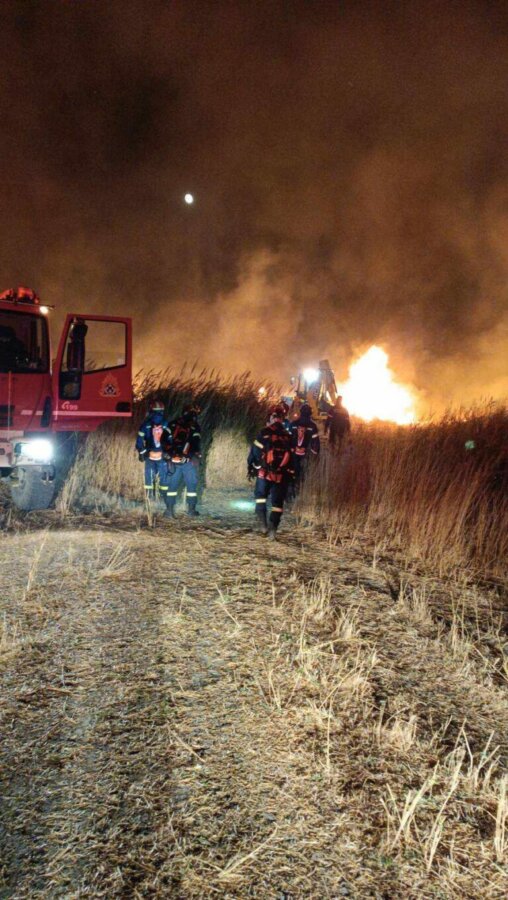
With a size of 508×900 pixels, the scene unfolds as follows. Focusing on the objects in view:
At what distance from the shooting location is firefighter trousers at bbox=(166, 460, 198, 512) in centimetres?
747

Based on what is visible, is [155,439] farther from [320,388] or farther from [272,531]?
[320,388]

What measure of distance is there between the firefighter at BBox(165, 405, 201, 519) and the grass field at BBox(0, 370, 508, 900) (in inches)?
64.6

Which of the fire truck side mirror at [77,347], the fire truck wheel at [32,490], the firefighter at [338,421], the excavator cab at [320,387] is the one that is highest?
the excavator cab at [320,387]

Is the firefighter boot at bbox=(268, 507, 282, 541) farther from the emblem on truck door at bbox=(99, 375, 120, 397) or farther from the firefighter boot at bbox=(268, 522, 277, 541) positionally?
the emblem on truck door at bbox=(99, 375, 120, 397)

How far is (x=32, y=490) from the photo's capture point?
23.6 feet

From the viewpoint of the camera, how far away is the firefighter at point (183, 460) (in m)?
7.50

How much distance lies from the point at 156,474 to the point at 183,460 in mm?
670

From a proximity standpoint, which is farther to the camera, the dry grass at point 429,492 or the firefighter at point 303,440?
the firefighter at point 303,440

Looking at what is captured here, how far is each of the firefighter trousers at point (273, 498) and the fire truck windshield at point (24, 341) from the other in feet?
11.0

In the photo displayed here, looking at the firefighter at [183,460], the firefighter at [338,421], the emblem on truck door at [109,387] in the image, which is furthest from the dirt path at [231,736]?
the firefighter at [338,421]

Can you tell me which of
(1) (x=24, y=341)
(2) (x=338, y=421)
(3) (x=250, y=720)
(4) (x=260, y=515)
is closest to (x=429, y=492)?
(4) (x=260, y=515)

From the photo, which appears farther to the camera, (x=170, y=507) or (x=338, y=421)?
(x=338, y=421)

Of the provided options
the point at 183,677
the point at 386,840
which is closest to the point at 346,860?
the point at 386,840

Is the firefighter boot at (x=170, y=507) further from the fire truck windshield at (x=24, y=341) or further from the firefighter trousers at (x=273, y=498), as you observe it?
the fire truck windshield at (x=24, y=341)
